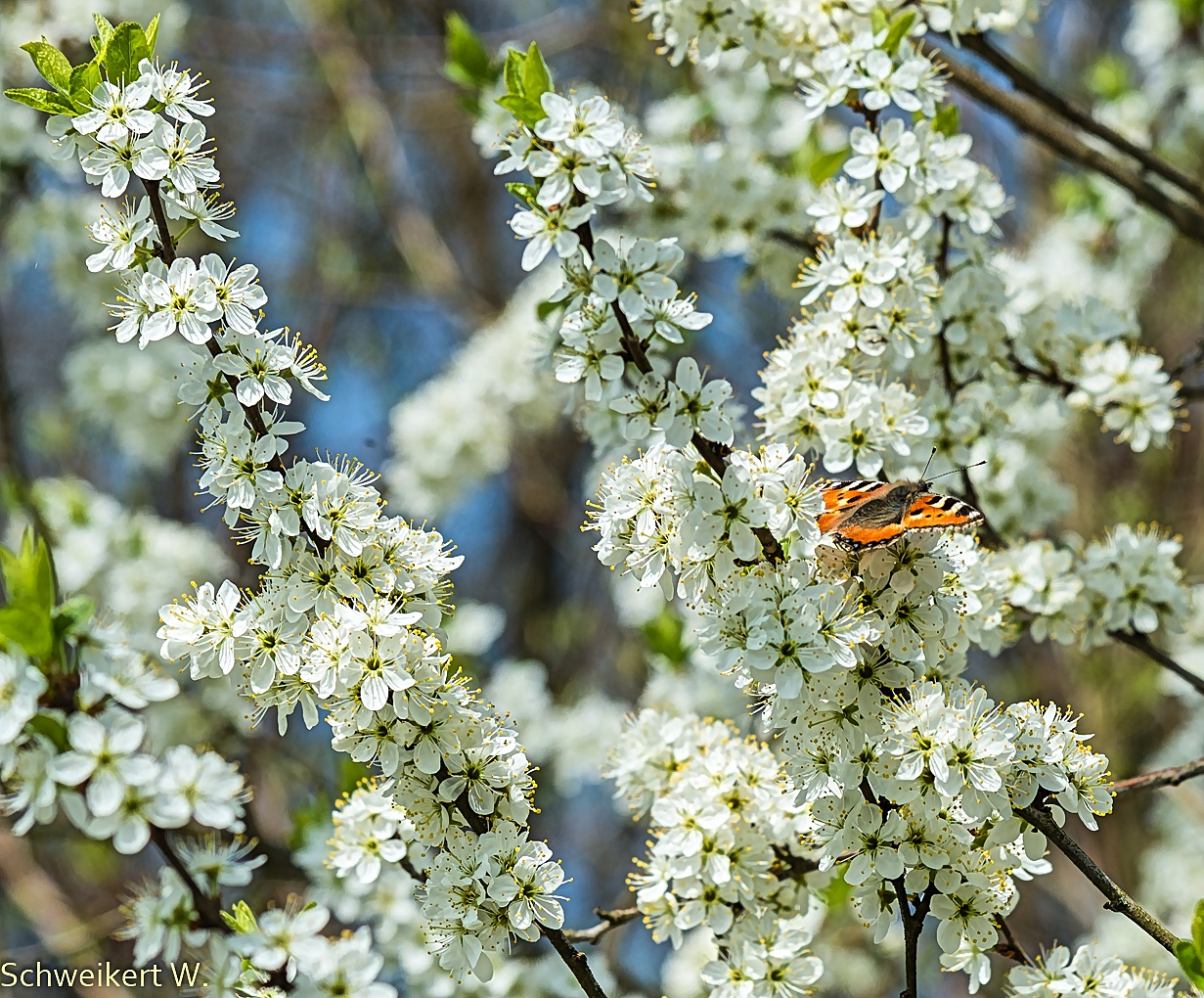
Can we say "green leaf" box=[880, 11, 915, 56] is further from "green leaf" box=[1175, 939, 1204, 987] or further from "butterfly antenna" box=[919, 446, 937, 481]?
"green leaf" box=[1175, 939, 1204, 987]

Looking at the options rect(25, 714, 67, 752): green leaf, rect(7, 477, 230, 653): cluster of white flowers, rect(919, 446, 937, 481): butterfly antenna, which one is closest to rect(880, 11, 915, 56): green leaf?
rect(919, 446, 937, 481): butterfly antenna

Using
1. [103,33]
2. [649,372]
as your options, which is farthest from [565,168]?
[103,33]

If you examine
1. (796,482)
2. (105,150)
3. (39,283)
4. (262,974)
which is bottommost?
(262,974)

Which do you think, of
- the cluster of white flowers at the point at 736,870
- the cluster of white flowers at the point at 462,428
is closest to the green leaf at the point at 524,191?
the cluster of white flowers at the point at 736,870

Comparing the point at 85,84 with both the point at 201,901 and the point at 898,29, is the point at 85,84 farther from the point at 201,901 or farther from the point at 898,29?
the point at 898,29

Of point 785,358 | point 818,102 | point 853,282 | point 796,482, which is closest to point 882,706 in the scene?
point 796,482

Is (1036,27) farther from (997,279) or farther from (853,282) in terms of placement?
(853,282)

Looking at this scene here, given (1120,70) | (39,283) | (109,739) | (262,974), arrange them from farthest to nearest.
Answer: (39,283), (1120,70), (262,974), (109,739)
